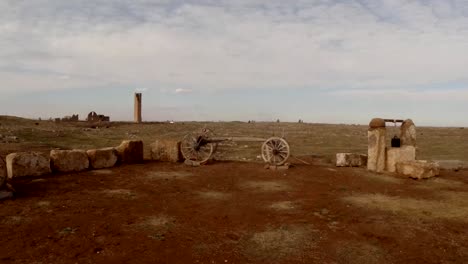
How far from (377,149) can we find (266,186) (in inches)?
209

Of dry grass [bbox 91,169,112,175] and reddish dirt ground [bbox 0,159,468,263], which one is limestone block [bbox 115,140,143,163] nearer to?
dry grass [bbox 91,169,112,175]

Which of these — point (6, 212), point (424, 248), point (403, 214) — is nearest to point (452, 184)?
point (403, 214)

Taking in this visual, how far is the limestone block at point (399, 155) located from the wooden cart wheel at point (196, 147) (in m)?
6.96

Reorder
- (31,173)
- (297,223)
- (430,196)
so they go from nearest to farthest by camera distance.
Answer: (297,223)
(430,196)
(31,173)

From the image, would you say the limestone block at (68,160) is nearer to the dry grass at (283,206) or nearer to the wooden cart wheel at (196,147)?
the wooden cart wheel at (196,147)

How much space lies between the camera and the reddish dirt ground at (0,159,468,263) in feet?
22.2

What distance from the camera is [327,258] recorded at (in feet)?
22.0

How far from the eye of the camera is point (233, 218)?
8.77 metres

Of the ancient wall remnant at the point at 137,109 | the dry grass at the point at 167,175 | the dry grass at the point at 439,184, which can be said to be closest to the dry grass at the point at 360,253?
the dry grass at the point at 439,184

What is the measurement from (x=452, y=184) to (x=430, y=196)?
98.9 inches

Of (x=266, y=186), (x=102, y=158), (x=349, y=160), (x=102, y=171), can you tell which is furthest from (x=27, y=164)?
(x=349, y=160)

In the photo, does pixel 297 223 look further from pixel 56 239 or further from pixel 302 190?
pixel 56 239

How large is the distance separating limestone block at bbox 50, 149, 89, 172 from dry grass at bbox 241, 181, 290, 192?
5.69 m

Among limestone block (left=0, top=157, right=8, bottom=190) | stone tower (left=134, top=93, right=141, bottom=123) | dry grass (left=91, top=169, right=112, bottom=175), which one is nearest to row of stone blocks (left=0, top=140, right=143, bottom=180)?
dry grass (left=91, top=169, right=112, bottom=175)
